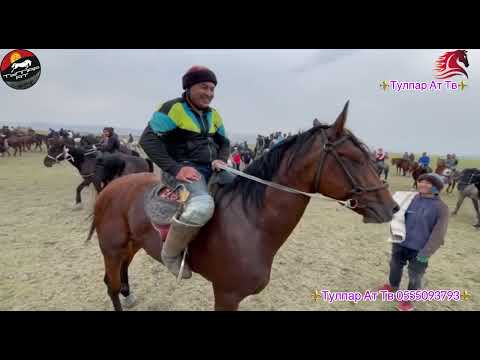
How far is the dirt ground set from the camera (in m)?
3.60

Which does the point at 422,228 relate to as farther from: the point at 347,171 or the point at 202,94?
the point at 202,94

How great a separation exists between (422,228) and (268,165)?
107 inches

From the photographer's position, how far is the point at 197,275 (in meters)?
4.27

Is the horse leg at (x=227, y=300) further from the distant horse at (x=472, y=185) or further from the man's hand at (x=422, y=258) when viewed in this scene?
the distant horse at (x=472, y=185)

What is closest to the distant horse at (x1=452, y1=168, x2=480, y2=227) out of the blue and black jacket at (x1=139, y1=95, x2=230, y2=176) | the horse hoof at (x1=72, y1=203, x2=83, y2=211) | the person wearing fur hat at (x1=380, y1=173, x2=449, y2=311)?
the person wearing fur hat at (x1=380, y1=173, x2=449, y2=311)

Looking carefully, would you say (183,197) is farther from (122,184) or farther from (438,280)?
(438,280)

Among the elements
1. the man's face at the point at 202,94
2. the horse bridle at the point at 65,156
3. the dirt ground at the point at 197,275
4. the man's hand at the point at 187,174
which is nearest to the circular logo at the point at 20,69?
the horse bridle at the point at 65,156

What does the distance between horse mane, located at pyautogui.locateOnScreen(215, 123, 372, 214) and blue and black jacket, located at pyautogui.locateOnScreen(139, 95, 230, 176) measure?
1.18ft

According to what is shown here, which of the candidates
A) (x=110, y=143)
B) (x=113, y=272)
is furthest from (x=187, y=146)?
(x=110, y=143)

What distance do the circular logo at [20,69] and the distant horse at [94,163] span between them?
2553mm

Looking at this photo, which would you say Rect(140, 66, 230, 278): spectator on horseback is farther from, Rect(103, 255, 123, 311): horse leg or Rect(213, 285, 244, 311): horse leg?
Rect(103, 255, 123, 311): horse leg

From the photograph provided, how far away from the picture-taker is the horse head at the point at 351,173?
5.60 feet

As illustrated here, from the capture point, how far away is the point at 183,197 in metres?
2.08
